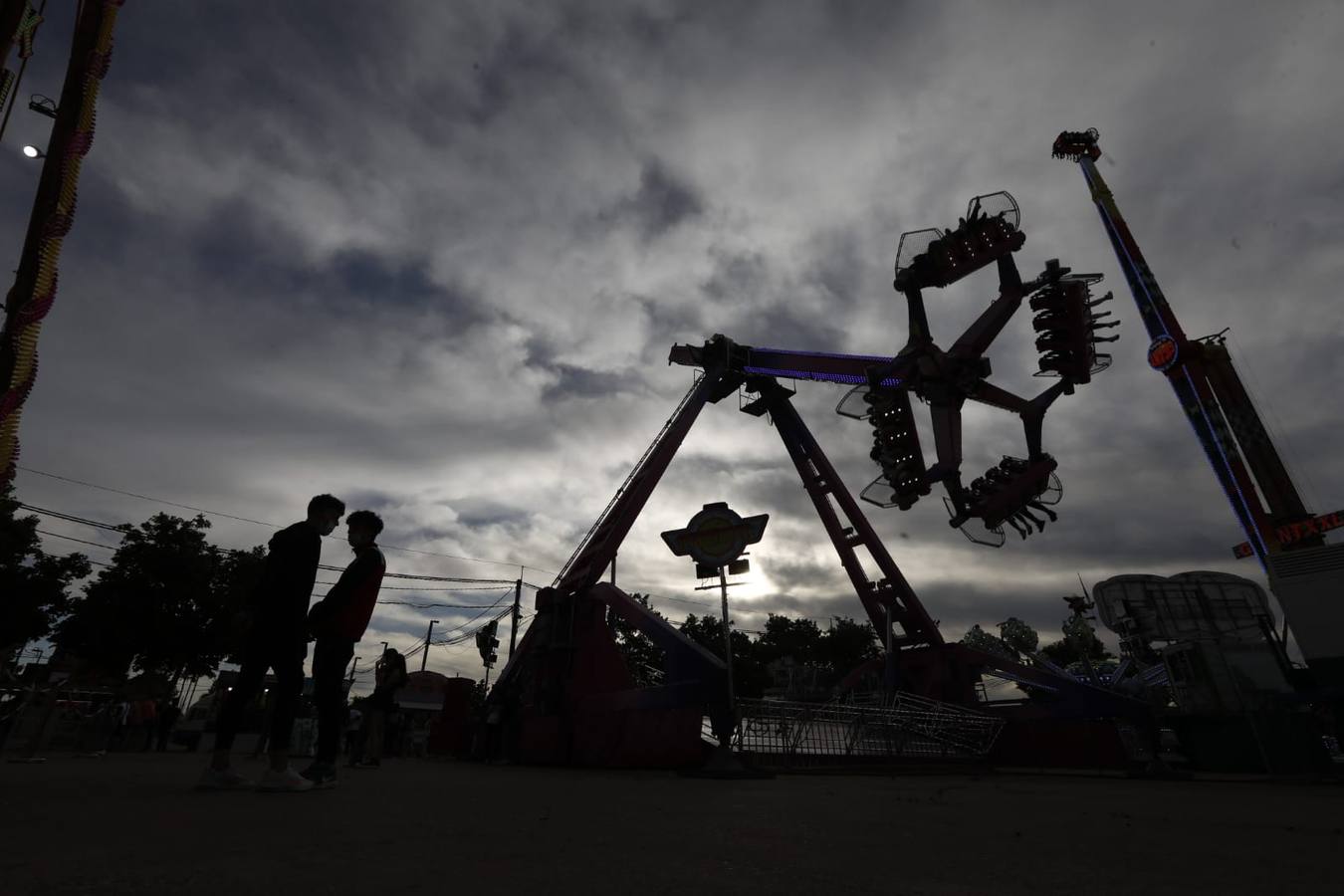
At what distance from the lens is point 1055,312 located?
15.0 meters

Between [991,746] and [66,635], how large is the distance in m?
36.3

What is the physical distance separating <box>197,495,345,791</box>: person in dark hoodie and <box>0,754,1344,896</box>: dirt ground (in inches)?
9.0

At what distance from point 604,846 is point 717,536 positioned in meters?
9.12

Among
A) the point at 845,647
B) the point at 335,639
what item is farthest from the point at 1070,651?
the point at 335,639

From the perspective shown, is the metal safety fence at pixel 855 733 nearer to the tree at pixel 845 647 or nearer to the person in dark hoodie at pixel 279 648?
the person in dark hoodie at pixel 279 648

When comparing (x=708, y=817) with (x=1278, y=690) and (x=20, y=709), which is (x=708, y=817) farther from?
(x=1278, y=690)

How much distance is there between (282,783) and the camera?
4055mm

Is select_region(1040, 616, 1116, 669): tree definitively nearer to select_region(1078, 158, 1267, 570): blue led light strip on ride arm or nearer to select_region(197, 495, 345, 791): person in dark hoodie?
select_region(1078, 158, 1267, 570): blue led light strip on ride arm

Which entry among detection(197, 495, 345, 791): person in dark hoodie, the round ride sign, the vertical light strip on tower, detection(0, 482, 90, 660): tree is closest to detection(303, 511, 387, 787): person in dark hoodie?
detection(197, 495, 345, 791): person in dark hoodie

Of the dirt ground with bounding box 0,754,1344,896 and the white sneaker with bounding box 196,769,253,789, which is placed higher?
the white sneaker with bounding box 196,769,253,789

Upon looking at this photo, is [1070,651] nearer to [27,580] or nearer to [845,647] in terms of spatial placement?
[845,647]

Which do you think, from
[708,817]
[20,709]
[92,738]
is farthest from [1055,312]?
[92,738]

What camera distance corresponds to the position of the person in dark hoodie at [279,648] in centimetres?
411

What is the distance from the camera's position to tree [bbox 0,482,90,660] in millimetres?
24578
